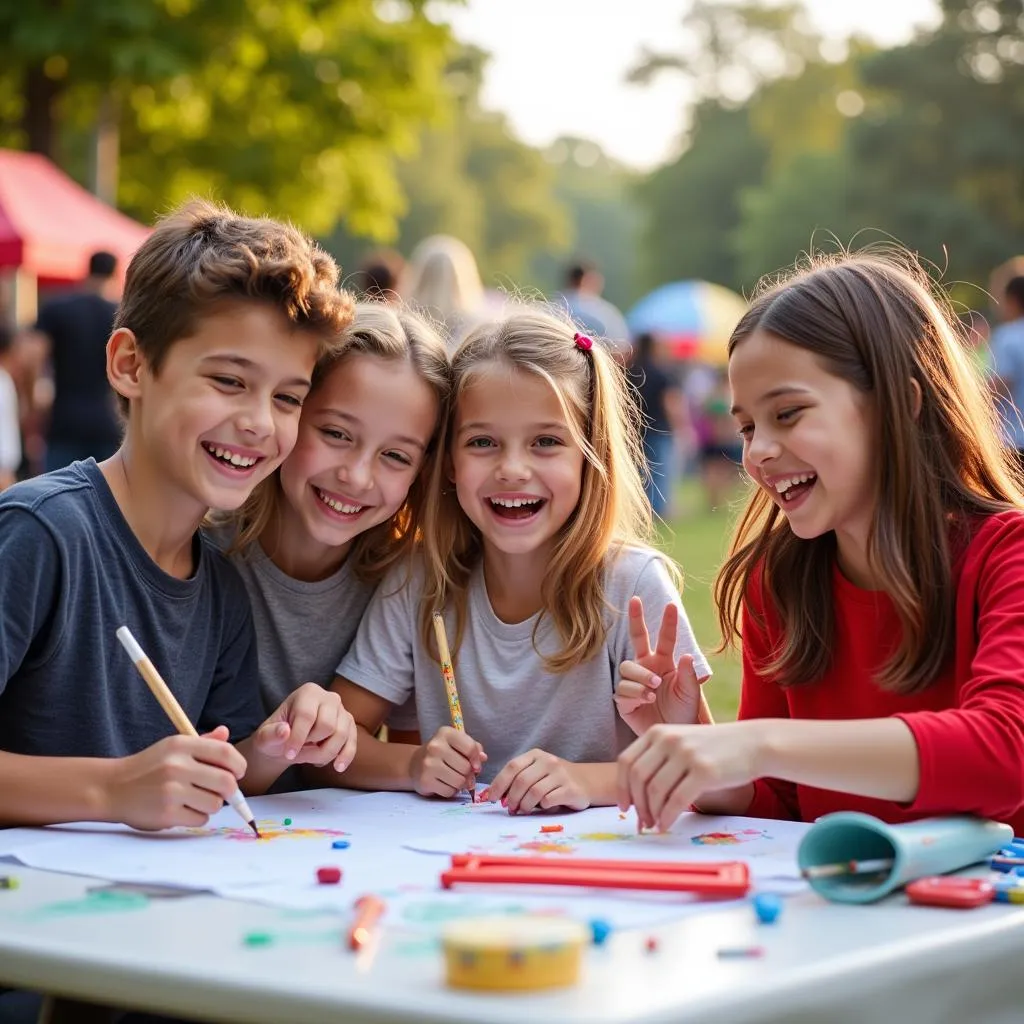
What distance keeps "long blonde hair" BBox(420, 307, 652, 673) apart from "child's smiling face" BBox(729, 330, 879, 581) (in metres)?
0.50

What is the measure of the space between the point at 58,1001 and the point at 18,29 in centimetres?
1168

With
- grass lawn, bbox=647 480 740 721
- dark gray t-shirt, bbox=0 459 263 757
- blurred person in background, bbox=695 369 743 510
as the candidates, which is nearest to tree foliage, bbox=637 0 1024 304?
blurred person in background, bbox=695 369 743 510

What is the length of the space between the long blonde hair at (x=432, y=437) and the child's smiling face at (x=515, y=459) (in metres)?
0.08

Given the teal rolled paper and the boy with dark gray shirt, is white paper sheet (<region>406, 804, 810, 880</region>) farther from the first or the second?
the boy with dark gray shirt

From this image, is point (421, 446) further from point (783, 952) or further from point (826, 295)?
point (783, 952)

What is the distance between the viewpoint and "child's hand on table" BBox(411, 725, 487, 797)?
84.7 inches

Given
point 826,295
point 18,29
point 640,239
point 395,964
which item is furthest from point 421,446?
point 640,239

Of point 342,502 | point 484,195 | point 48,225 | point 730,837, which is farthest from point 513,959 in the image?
point 484,195

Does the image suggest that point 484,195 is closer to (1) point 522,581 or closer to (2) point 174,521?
(1) point 522,581

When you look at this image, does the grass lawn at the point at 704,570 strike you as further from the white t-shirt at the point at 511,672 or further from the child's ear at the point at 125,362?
the child's ear at the point at 125,362

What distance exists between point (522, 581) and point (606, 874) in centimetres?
115

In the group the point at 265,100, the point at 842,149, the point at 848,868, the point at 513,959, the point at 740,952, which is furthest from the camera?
the point at 842,149

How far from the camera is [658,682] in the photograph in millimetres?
2033

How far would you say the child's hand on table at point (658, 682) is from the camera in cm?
203
